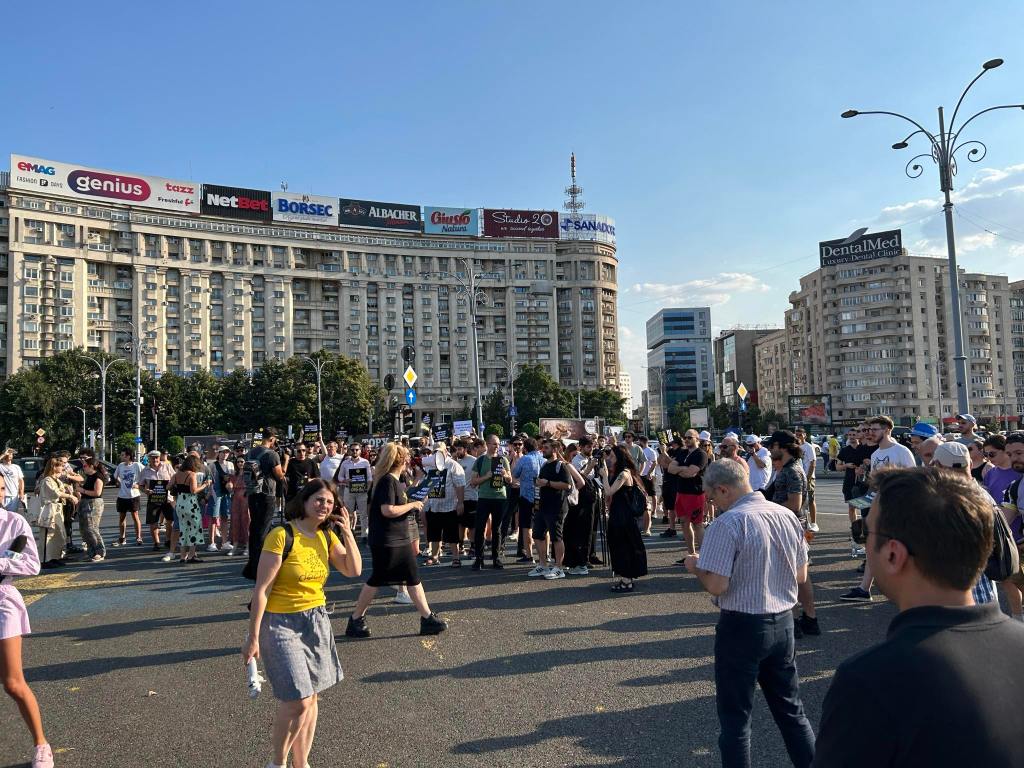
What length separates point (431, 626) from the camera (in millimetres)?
7137

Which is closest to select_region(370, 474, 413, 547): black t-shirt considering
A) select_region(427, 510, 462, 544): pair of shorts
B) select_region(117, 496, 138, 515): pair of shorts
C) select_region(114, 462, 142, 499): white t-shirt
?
select_region(427, 510, 462, 544): pair of shorts

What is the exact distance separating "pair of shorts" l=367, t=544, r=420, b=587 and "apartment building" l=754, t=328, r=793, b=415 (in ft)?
392

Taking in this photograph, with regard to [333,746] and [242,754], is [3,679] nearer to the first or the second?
[242,754]

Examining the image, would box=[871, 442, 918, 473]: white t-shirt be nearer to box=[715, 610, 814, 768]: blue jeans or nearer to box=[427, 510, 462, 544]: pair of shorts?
box=[715, 610, 814, 768]: blue jeans

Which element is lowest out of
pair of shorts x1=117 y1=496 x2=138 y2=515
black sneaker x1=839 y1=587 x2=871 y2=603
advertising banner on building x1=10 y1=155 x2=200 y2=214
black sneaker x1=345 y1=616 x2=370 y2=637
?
black sneaker x1=839 y1=587 x2=871 y2=603

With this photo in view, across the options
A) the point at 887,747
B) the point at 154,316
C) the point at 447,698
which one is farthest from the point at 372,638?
the point at 154,316

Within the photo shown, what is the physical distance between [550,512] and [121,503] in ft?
31.5

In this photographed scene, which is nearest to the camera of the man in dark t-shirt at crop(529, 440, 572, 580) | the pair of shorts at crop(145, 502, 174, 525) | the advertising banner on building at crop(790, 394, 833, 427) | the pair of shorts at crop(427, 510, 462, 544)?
the man in dark t-shirt at crop(529, 440, 572, 580)

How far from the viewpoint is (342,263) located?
101 m

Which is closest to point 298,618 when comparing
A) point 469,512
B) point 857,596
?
point 857,596

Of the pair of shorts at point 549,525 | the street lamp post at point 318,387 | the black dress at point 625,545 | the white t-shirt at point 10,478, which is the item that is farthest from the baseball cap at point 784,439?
the street lamp post at point 318,387

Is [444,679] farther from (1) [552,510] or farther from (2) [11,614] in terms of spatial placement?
(1) [552,510]

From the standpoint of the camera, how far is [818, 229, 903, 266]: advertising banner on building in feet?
331

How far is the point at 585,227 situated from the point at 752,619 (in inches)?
4513
